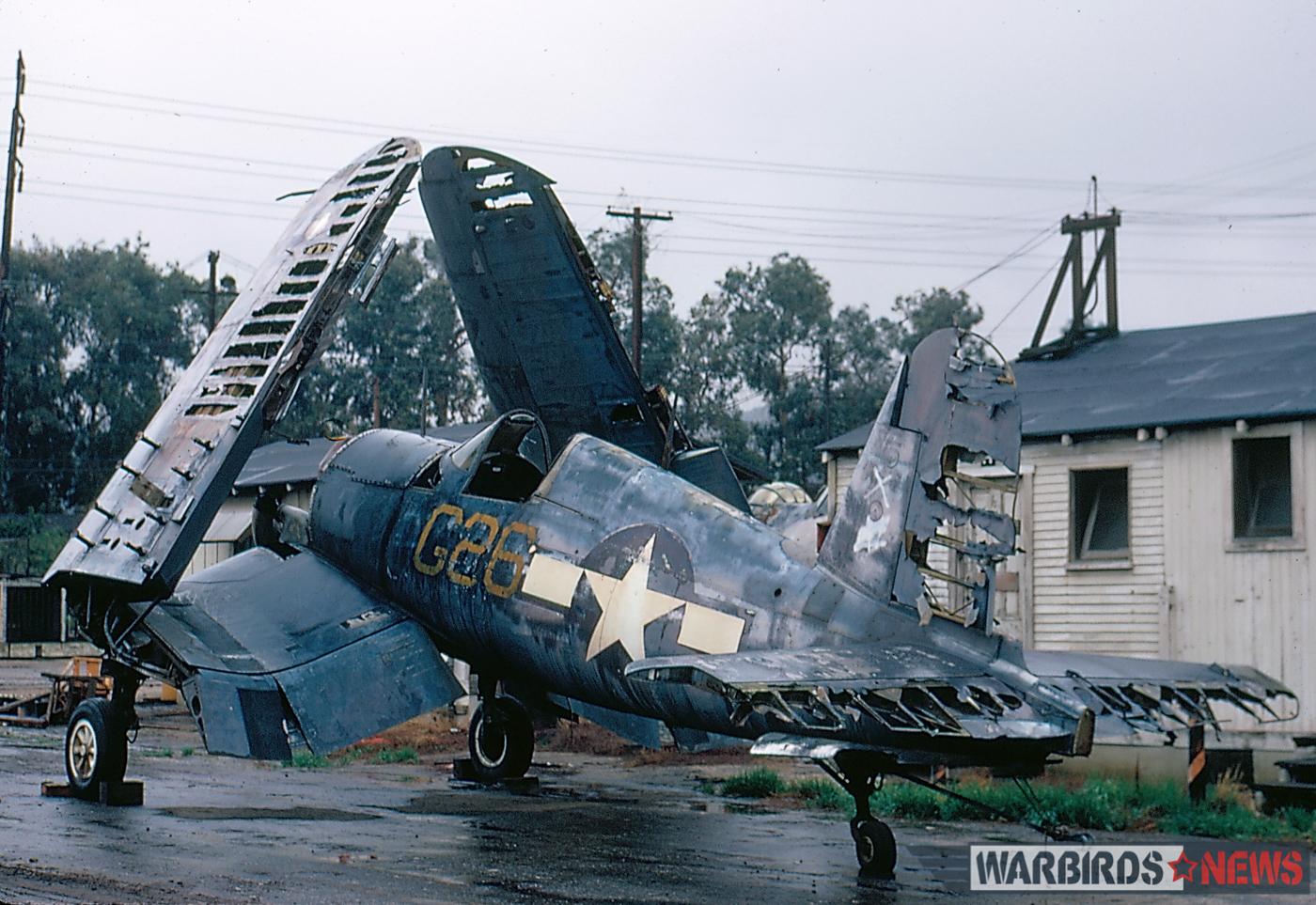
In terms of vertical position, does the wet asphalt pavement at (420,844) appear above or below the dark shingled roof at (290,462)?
below

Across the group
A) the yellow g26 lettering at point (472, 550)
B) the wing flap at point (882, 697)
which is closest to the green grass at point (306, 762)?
the yellow g26 lettering at point (472, 550)

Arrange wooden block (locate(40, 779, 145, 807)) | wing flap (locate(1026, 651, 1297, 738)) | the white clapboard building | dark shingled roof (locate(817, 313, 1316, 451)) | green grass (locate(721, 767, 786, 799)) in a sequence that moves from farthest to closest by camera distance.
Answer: dark shingled roof (locate(817, 313, 1316, 451))
the white clapboard building
green grass (locate(721, 767, 786, 799))
wooden block (locate(40, 779, 145, 807))
wing flap (locate(1026, 651, 1297, 738))

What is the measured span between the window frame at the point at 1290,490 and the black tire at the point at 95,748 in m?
12.9

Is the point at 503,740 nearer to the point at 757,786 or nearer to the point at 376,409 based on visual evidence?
the point at 757,786

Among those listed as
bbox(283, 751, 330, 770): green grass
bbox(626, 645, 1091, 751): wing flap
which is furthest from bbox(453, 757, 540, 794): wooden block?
bbox(626, 645, 1091, 751): wing flap

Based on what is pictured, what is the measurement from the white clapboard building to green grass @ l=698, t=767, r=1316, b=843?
2698mm

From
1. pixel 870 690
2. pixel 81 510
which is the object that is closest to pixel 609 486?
pixel 870 690

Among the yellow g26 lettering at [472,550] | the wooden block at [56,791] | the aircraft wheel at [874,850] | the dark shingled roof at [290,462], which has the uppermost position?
the dark shingled roof at [290,462]

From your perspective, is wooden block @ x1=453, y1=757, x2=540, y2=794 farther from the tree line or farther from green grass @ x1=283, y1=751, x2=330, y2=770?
the tree line

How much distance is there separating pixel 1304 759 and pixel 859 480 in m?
8.53

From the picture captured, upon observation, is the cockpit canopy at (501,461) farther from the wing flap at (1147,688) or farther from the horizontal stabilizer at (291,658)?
the wing flap at (1147,688)

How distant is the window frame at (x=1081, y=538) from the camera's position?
1991 centimetres

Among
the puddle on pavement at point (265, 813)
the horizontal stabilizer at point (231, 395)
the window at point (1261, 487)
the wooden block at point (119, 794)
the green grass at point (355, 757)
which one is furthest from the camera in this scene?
the window at point (1261, 487)
